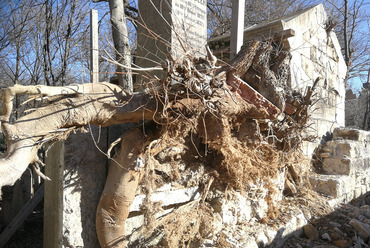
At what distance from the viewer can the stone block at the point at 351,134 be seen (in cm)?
505

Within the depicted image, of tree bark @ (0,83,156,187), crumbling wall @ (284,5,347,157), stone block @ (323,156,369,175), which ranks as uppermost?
crumbling wall @ (284,5,347,157)

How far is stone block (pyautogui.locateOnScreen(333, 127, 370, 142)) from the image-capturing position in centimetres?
505

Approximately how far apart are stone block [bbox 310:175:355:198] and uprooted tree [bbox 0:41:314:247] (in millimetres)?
1356

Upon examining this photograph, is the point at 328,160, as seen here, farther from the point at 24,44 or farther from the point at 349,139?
the point at 24,44

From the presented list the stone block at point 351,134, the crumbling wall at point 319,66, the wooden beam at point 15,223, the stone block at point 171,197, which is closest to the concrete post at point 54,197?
the stone block at point 171,197

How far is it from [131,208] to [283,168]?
2167mm

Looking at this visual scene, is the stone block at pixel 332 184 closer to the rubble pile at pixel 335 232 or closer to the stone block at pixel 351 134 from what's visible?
the rubble pile at pixel 335 232

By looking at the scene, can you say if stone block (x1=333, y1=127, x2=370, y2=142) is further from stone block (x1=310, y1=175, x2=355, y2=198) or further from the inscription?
the inscription

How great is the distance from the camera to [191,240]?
2473 millimetres

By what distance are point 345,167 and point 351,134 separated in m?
0.85

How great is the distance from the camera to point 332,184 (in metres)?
4.14

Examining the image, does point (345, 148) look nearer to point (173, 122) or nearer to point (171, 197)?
point (171, 197)

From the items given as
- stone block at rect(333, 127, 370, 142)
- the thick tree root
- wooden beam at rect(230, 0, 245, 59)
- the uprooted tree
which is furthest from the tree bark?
stone block at rect(333, 127, 370, 142)

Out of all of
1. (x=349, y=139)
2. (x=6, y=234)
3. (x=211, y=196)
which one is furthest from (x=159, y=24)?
(x=349, y=139)
